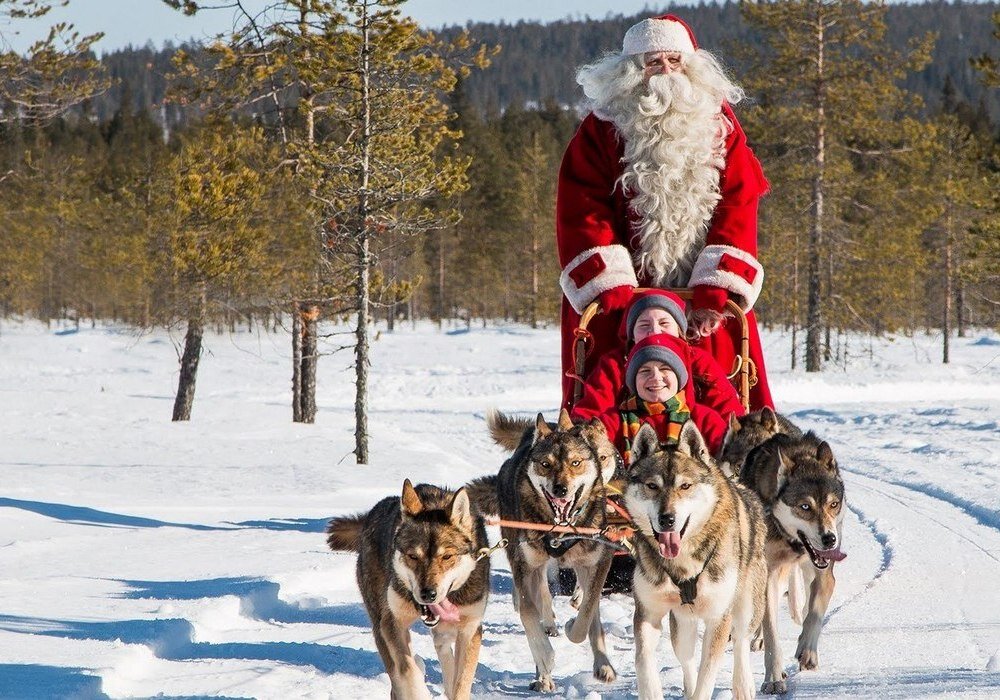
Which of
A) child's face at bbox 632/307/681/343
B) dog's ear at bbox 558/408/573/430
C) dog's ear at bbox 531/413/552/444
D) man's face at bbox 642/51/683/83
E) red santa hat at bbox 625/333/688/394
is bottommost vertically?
dog's ear at bbox 531/413/552/444

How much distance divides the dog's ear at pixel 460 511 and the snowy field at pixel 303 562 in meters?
0.93

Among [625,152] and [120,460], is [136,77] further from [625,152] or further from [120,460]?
[625,152]

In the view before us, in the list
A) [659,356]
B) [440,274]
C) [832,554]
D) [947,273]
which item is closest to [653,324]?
[659,356]

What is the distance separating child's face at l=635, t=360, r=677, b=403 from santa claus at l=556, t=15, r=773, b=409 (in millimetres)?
664

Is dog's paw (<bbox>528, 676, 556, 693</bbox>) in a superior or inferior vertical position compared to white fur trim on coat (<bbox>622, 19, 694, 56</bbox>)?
inferior

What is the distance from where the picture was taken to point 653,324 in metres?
5.13

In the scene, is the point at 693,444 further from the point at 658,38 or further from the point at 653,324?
the point at 658,38

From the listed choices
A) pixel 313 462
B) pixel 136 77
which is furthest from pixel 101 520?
pixel 136 77

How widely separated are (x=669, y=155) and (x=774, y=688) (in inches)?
110

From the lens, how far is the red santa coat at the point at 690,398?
5.14 meters

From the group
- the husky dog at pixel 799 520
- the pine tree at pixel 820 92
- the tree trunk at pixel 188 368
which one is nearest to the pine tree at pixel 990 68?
the pine tree at pixel 820 92

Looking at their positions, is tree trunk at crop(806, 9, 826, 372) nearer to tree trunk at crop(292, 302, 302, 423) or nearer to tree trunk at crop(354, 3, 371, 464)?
tree trunk at crop(292, 302, 302, 423)

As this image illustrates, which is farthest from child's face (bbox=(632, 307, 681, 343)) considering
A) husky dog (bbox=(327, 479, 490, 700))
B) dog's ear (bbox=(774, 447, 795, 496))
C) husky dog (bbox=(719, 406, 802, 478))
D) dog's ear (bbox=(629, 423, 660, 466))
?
husky dog (bbox=(327, 479, 490, 700))

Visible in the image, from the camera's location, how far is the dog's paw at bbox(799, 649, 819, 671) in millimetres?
A: 4629
